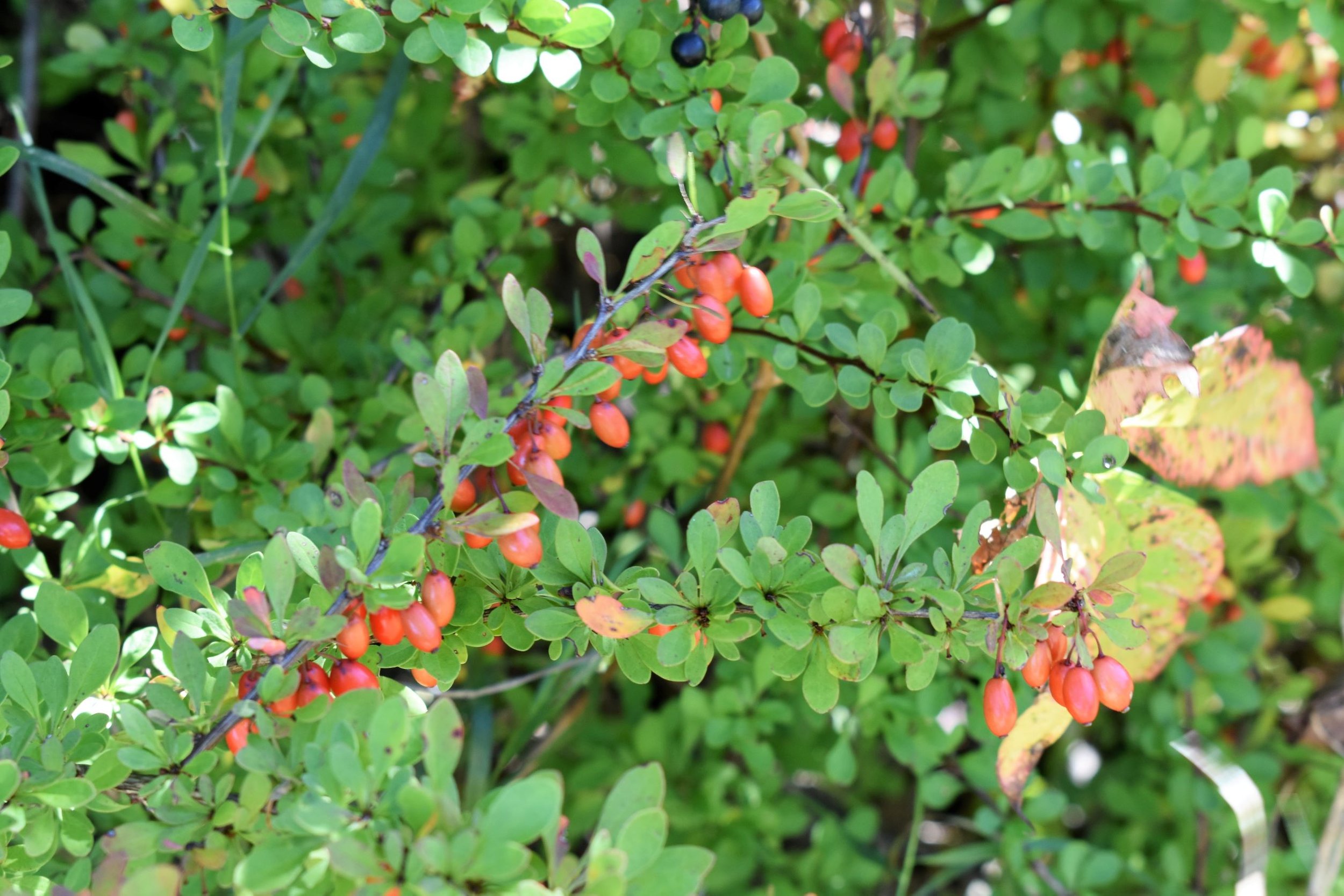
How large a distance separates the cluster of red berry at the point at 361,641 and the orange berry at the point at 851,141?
30.4 inches

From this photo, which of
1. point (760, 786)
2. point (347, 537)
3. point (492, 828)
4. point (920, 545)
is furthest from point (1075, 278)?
point (492, 828)

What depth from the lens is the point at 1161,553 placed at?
3.43 ft

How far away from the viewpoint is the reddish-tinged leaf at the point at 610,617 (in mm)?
709

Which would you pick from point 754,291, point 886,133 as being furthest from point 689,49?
point 886,133

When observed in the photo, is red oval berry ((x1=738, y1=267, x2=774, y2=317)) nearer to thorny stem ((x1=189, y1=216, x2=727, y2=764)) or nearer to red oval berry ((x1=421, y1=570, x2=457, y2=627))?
thorny stem ((x1=189, y1=216, x2=727, y2=764))

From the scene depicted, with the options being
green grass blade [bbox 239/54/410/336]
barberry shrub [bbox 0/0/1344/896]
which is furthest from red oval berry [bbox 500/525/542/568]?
green grass blade [bbox 239/54/410/336]

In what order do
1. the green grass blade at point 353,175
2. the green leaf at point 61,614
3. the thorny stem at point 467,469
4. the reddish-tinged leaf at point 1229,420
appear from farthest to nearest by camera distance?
the green grass blade at point 353,175, the reddish-tinged leaf at point 1229,420, the green leaf at point 61,614, the thorny stem at point 467,469

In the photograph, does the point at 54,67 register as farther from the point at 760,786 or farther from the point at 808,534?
the point at 760,786

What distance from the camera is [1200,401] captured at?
1080mm

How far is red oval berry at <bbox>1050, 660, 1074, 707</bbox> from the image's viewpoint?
771mm

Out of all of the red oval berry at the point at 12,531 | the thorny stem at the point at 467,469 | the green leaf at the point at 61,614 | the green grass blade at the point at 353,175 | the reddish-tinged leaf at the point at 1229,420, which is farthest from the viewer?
the green grass blade at the point at 353,175

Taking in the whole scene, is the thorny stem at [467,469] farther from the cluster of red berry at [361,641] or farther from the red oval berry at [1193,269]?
the red oval berry at [1193,269]

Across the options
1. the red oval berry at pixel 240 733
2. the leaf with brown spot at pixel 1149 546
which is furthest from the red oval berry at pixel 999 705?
the red oval berry at pixel 240 733

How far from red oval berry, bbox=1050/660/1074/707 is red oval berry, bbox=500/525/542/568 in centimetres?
39
